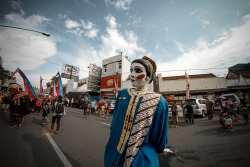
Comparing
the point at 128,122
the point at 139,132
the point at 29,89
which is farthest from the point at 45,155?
the point at 29,89

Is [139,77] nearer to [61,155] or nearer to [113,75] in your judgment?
[61,155]

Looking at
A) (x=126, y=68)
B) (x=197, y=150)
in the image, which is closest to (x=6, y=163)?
(x=197, y=150)

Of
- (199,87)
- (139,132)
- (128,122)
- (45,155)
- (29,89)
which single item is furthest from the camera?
(199,87)

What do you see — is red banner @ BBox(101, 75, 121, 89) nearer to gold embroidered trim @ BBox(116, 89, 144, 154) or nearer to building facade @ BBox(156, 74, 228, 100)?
building facade @ BBox(156, 74, 228, 100)

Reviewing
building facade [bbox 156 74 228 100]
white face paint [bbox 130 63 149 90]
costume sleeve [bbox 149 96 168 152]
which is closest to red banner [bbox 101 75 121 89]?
building facade [bbox 156 74 228 100]

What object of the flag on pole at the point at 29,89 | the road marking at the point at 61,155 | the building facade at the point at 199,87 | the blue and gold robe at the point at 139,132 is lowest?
the road marking at the point at 61,155

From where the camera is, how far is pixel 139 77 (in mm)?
1293

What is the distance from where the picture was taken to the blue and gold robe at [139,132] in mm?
969

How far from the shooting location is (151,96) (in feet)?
3.95

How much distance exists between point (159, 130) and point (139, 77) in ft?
2.04

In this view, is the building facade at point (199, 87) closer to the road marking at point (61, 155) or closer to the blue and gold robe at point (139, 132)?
the road marking at point (61, 155)

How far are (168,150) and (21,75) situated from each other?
289 inches

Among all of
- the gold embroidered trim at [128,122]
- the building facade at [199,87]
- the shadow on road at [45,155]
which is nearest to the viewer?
the gold embroidered trim at [128,122]

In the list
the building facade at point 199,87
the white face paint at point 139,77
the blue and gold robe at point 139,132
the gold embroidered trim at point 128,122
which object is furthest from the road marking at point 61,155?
the building facade at point 199,87
